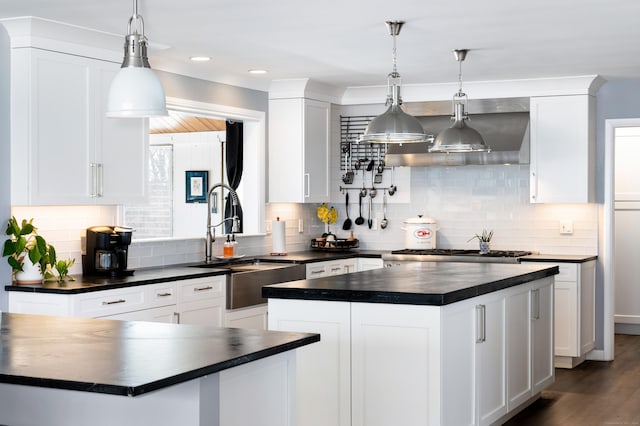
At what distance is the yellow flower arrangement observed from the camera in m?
8.19

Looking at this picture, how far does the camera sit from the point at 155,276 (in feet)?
18.0

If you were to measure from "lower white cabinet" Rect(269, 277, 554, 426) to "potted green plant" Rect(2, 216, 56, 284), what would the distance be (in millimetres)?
1491

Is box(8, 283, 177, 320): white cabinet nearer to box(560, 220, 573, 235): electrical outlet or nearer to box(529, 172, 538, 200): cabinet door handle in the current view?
box(529, 172, 538, 200): cabinet door handle

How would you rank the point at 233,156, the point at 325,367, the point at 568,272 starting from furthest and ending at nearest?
the point at 233,156 < the point at 568,272 < the point at 325,367

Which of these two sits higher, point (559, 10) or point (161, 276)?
point (559, 10)

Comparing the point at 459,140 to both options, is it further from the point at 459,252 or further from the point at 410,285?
the point at 459,252

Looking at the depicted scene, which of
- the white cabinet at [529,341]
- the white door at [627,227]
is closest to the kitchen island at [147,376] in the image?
the white cabinet at [529,341]

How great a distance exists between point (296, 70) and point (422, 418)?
135 inches

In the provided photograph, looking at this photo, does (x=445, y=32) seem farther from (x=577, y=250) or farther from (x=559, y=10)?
(x=577, y=250)

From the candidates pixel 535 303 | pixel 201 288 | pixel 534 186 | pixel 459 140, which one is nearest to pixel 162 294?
pixel 201 288

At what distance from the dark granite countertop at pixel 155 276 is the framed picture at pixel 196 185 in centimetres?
156

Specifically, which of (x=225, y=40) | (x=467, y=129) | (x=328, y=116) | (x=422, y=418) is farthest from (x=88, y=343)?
(x=328, y=116)

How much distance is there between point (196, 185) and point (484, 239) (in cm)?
300

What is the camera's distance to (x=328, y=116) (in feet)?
25.5
